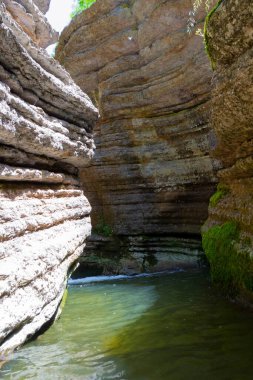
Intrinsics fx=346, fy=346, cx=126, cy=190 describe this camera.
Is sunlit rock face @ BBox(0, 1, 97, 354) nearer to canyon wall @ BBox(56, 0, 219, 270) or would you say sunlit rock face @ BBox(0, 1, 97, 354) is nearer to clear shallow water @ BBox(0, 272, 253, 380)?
clear shallow water @ BBox(0, 272, 253, 380)

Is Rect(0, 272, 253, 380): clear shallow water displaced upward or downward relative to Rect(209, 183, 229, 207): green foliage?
downward

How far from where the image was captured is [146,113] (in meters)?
13.8

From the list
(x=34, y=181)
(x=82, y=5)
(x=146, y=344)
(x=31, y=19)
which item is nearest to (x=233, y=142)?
(x=34, y=181)

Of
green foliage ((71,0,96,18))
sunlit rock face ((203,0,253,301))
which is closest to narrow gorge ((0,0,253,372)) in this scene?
sunlit rock face ((203,0,253,301))

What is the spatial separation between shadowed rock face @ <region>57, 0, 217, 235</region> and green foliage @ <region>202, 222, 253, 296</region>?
5898mm

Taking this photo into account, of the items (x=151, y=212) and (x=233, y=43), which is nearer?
(x=233, y=43)

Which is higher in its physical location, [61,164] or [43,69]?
[43,69]

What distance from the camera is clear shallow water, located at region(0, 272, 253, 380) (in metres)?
3.76

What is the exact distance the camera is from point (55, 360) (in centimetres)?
424

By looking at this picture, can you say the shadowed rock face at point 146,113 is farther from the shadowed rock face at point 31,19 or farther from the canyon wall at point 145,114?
the shadowed rock face at point 31,19

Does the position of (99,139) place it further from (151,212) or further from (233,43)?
(233,43)

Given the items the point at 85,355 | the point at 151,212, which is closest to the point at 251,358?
the point at 85,355

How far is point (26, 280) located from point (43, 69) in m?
3.41

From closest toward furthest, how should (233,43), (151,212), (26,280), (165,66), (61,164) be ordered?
(26,280)
(233,43)
(61,164)
(165,66)
(151,212)
